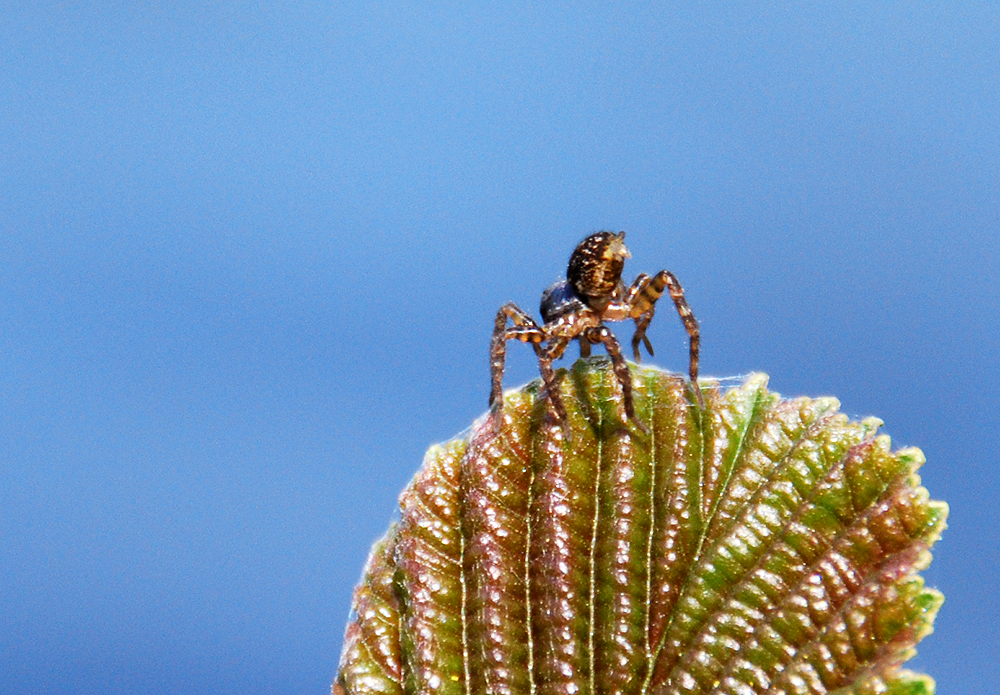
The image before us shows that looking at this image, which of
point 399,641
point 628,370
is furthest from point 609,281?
point 399,641

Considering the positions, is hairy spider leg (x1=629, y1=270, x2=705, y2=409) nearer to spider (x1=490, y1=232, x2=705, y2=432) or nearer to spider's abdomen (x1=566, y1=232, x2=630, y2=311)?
spider (x1=490, y1=232, x2=705, y2=432)

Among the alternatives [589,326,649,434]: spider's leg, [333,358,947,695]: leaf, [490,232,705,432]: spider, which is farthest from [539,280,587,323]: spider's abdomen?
[333,358,947,695]: leaf

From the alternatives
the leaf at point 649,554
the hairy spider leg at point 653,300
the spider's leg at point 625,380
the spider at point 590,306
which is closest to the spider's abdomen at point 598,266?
the spider at point 590,306

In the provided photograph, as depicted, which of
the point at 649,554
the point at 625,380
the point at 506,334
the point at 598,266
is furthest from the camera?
the point at 598,266

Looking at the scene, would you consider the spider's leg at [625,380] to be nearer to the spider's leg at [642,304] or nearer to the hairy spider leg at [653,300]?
the hairy spider leg at [653,300]

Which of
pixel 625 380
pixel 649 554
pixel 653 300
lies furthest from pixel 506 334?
pixel 649 554

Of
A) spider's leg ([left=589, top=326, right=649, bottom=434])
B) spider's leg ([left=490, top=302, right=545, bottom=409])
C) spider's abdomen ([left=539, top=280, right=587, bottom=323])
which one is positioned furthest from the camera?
spider's abdomen ([left=539, top=280, right=587, bottom=323])

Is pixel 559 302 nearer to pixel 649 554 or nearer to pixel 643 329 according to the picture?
pixel 643 329

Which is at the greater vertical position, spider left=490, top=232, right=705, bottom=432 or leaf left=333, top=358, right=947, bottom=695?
spider left=490, top=232, right=705, bottom=432
